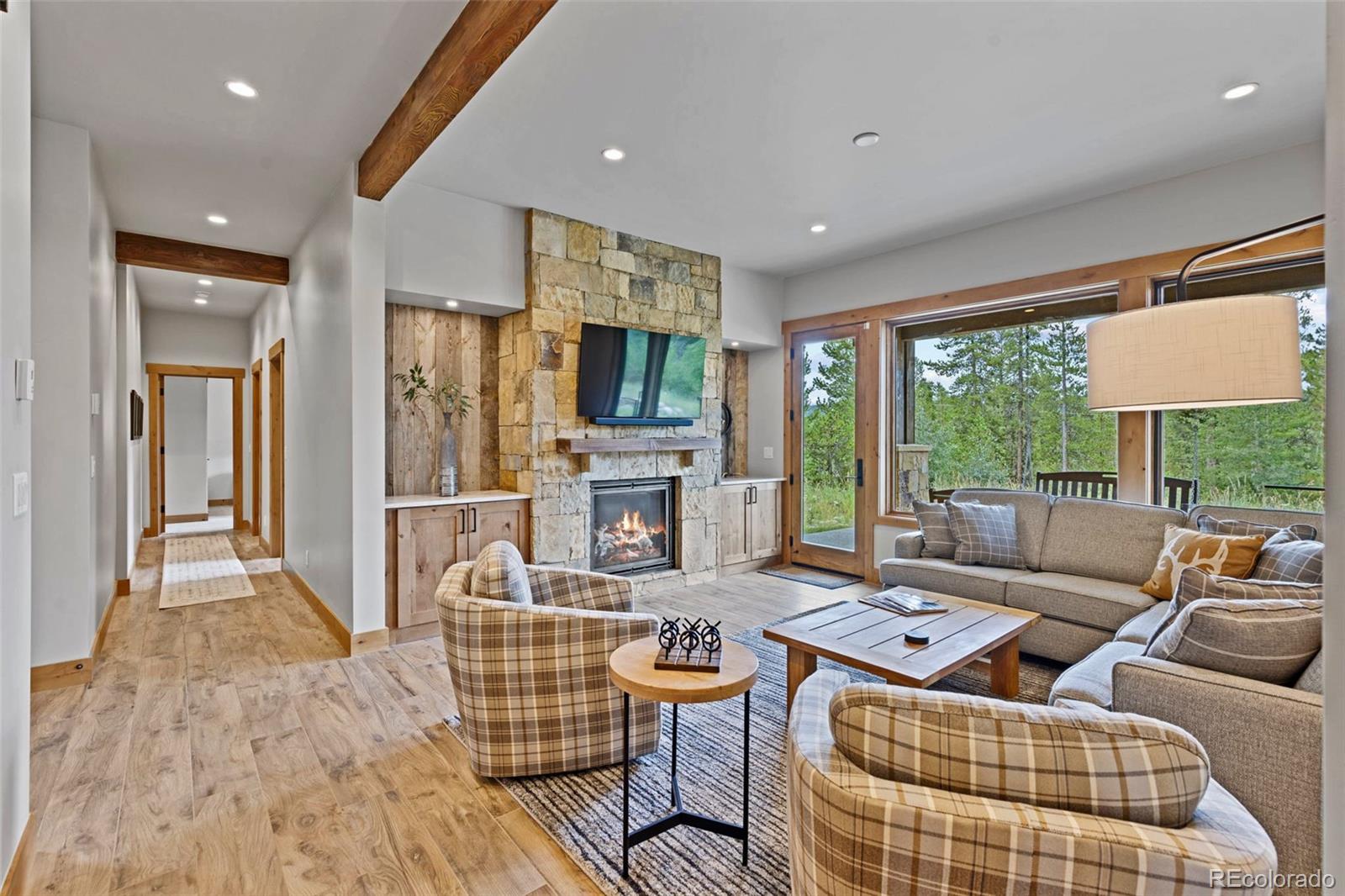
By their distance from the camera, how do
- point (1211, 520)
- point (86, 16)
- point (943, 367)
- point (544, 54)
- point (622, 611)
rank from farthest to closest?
point (943, 367) < point (1211, 520) < point (622, 611) < point (544, 54) < point (86, 16)

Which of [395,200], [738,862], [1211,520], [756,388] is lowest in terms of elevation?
[738,862]

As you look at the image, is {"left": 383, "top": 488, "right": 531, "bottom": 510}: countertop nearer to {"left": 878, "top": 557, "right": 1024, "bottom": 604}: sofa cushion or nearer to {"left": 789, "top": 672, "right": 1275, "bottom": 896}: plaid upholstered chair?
{"left": 878, "top": 557, "right": 1024, "bottom": 604}: sofa cushion

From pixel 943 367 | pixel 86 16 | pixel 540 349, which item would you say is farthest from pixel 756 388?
pixel 86 16

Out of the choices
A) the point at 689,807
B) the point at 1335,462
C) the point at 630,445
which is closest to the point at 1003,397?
the point at 630,445

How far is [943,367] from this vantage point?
16.9ft

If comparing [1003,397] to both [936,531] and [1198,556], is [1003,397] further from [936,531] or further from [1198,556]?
[1198,556]

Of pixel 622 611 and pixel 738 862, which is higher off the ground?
pixel 622 611

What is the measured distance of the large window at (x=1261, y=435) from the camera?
3471 mm

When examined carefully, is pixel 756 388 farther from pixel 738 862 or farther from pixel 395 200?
pixel 738 862

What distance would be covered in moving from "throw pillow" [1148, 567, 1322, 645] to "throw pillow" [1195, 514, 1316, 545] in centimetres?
108

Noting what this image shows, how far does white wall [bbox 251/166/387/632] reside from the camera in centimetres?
353

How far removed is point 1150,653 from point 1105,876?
4.30 feet

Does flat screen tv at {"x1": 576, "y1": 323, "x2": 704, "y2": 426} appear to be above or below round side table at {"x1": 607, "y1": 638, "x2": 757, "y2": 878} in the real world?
above

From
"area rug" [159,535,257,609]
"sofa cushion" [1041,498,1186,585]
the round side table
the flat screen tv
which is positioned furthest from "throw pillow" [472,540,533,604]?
"area rug" [159,535,257,609]
